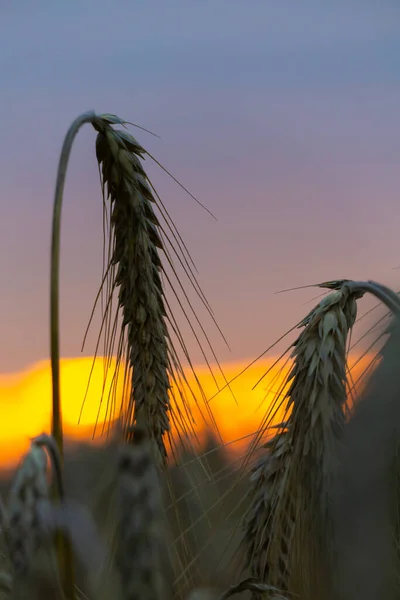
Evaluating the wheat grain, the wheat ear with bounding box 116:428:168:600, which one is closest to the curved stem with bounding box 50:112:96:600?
the wheat grain

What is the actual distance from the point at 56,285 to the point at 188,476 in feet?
1.39

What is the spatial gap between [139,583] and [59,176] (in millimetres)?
555

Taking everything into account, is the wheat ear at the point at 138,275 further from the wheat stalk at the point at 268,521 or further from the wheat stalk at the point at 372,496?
the wheat stalk at the point at 372,496

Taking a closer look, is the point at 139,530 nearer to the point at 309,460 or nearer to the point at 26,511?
the point at 26,511

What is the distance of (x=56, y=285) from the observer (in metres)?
0.85

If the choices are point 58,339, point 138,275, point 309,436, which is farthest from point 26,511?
point 138,275

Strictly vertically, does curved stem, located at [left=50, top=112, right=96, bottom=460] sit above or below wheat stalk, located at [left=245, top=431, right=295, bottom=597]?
above

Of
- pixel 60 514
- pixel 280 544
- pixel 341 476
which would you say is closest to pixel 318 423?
pixel 341 476

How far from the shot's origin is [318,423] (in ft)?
2.85

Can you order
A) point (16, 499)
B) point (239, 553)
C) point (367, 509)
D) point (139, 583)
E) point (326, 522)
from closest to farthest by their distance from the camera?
point (139, 583), point (16, 499), point (367, 509), point (326, 522), point (239, 553)

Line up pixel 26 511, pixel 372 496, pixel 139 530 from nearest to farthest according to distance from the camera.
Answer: pixel 139 530
pixel 26 511
pixel 372 496

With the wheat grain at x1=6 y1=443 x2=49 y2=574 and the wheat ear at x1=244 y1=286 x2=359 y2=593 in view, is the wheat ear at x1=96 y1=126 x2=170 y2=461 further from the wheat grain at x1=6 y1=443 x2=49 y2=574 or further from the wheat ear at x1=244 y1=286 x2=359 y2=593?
the wheat grain at x1=6 y1=443 x2=49 y2=574

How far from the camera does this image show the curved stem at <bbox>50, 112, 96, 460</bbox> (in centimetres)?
81

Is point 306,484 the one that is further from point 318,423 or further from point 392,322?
point 392,322
